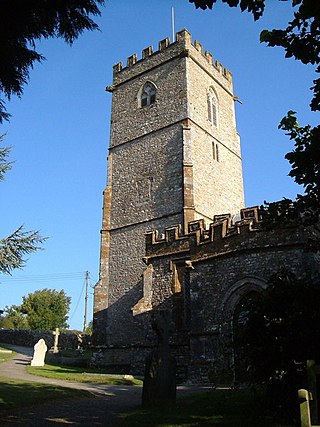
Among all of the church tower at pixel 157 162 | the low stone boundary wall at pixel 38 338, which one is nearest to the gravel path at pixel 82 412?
the church tower at pixel 157 162

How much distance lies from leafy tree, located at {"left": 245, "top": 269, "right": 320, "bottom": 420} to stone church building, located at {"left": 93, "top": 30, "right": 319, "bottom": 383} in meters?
5.87

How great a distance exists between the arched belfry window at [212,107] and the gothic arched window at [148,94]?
11.6 ft

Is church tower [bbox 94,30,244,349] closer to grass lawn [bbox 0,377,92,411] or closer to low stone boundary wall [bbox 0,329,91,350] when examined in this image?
low stone boundary wall [bbox 0,329,91,350]

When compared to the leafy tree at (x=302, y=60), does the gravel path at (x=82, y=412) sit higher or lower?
lower

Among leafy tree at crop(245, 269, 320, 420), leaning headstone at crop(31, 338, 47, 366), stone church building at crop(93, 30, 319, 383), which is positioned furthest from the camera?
leaning headstone at crop(31, 338, 47, 366)

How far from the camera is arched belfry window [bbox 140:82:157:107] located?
85.5ft

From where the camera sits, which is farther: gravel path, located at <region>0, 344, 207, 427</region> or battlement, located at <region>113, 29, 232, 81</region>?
battlement, located at <region>113, 29, 232, 81</region>

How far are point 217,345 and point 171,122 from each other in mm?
14174

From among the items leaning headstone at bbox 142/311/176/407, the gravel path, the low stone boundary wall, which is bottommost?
the gravel path

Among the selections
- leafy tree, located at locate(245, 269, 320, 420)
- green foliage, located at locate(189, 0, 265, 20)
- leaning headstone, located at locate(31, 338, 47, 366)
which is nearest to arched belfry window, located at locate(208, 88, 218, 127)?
leaning headstone, located at locate(31, 338, 47, 366)

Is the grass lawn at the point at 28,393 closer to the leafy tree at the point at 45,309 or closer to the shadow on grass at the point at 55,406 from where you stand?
the shadow on grass at the point at 55,406

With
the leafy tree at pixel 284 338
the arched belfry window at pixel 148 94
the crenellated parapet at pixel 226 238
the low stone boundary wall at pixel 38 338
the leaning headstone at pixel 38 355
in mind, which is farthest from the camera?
the low stone boundary wall at pixel 38 338

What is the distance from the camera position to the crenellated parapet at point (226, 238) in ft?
42.9

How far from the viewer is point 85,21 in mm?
4723
